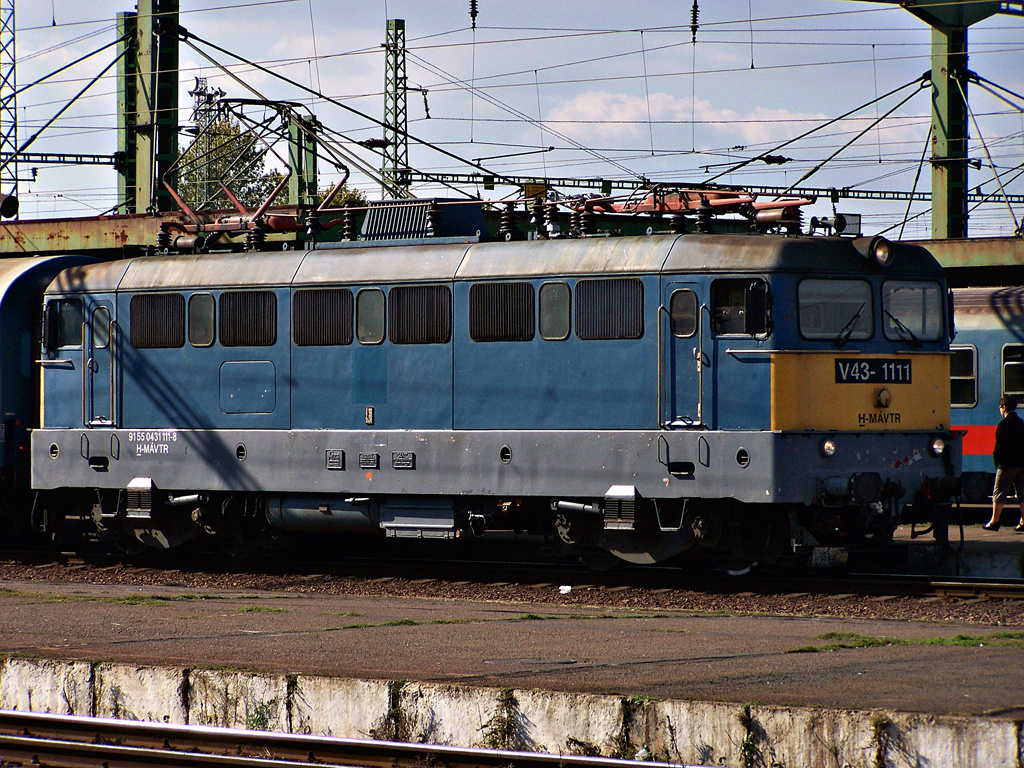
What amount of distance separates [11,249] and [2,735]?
21473 mm

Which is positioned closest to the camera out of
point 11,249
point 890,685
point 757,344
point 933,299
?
point 890,685

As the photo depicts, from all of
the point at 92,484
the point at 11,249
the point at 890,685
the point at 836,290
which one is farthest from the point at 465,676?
the point at 11,249

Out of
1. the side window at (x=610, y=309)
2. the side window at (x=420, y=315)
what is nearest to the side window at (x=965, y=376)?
the side window at (x=610, y=309)

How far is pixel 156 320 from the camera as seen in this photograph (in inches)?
635

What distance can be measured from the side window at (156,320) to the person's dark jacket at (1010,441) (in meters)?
10.4

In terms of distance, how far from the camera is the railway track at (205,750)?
6938mm

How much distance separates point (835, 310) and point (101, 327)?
345 inches

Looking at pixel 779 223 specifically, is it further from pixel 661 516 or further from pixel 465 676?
pixel 465 676

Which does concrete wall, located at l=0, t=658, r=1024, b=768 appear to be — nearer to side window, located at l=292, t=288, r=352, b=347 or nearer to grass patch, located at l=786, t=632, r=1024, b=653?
grass patch, located at l=786, t=632, r=1024, b=653

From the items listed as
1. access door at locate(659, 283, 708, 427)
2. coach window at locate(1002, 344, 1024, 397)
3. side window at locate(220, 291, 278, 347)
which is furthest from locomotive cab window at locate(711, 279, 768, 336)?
coach window at locate(1002, 344, 1024, 397)

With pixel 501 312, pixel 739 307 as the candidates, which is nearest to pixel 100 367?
pixel 501 312

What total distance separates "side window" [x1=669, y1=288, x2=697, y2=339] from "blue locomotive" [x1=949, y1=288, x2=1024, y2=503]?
26.9 feet

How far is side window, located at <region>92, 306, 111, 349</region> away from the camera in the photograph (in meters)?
16.5

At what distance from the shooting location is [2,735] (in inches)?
307
